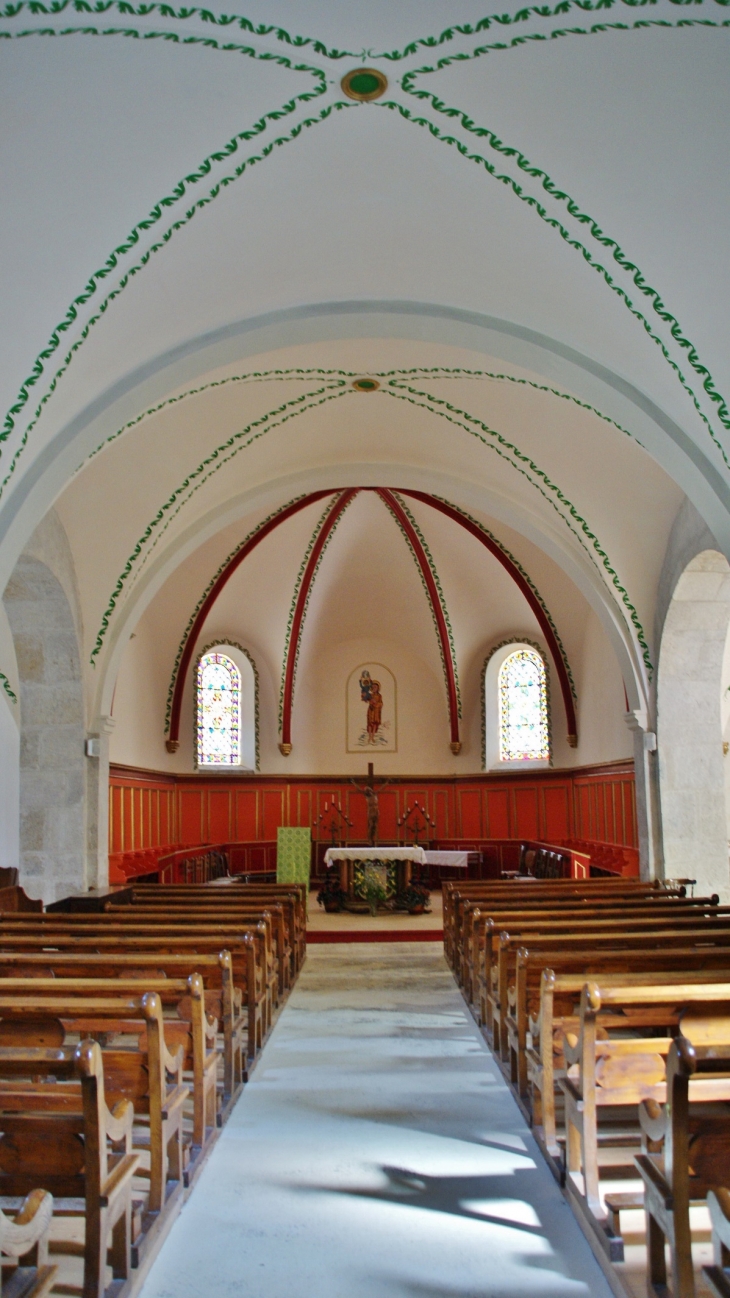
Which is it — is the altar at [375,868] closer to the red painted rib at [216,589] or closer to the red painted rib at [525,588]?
the red painted rib at [525,588]

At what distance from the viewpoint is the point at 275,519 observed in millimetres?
17047

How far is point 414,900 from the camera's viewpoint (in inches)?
625

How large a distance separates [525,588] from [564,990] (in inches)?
504

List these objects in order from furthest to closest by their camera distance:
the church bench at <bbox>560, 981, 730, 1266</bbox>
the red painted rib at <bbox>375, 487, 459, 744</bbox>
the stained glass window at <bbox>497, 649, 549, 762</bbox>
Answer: the stained glass window at <bbox>497, 649, 549, 762</bbox>
the red painted rib at <bbox>375, 487, 459, 744</bbox>
the church bench at <bbox>560, 981, 730, 1266</bbox>

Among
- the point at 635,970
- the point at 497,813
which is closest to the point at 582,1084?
the point at 635,970

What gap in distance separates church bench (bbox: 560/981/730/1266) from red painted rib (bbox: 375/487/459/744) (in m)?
13.0

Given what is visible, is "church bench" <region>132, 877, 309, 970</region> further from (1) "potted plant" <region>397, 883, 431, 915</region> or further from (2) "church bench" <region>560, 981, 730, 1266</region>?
(2) "church bench" <region>560, 981, 730, 1266</region>

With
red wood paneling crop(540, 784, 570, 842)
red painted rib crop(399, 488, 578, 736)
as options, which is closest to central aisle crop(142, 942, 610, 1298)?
red painted rib crop(399, 488, 578, 736)

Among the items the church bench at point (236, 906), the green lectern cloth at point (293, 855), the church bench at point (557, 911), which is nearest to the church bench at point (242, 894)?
the church bench at point (236, 906)

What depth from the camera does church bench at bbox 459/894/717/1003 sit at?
8.47 m

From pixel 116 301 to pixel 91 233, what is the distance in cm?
74

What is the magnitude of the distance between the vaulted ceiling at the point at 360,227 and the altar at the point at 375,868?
7.17m

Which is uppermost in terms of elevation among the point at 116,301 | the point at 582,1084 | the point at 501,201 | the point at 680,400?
the point at 501,201

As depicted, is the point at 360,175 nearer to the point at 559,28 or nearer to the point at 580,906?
the point at 559,28
